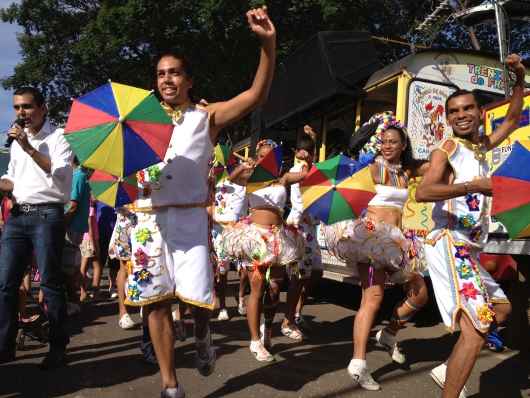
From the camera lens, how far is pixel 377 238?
4289 mm

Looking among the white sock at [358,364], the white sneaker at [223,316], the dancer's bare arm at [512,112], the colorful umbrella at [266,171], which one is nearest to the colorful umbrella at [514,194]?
the dancer's bare arm at [512,112]

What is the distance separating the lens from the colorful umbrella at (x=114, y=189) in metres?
3.41

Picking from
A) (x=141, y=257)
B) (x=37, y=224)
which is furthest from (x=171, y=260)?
(x=37, y=224)

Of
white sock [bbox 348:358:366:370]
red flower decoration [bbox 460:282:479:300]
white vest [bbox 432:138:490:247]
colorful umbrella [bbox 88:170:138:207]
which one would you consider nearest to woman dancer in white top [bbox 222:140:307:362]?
white sock [bbox 348:358:366:370]

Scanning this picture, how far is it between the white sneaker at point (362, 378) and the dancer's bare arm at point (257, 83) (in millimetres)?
1958

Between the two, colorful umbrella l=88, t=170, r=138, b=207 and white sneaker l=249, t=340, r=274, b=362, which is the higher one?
colorful umbrella l=88, t=170, r=138, b=207

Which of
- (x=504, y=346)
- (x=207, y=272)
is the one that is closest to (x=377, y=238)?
(x=207, y=272)

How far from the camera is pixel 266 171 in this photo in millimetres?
5090

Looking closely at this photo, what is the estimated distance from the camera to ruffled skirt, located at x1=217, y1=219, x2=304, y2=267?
4.69 metres

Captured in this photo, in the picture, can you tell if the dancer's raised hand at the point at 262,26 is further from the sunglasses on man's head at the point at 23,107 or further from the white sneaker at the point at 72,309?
the white sneaker at the point at 72,309

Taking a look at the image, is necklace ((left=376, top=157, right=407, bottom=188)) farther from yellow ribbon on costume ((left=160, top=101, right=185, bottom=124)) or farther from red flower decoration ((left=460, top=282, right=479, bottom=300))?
yellow ribbon on costume ((left=160, top=101, right=185, bottom=124))

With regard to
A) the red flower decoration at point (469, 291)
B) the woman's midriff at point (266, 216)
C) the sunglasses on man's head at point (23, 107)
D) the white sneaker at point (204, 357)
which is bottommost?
the white sneaker at point (204, 357)

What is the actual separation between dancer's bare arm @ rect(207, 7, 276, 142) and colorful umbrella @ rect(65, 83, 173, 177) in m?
0.36

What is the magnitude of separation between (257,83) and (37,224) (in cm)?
226
